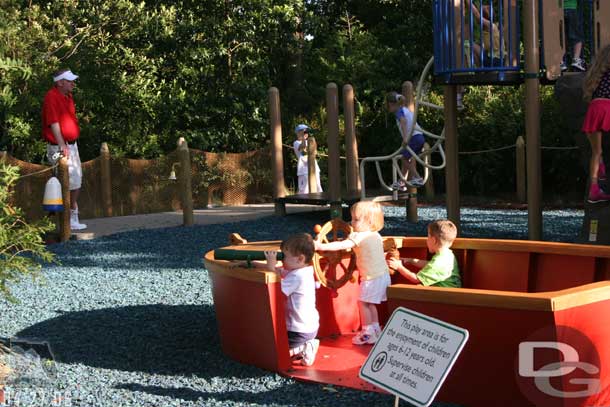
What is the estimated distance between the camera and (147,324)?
6.92 metres

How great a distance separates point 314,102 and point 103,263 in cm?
957

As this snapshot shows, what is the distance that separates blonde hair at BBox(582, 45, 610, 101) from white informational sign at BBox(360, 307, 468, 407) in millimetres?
4253

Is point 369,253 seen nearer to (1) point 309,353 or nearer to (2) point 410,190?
(1) point 309,353

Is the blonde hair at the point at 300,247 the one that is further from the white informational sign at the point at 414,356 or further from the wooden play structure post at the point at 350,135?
the wooden play structure post at the point at 350,135

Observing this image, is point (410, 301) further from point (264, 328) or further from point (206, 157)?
point (206, 157)

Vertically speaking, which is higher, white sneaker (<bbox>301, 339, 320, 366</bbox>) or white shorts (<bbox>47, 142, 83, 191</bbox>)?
white shorts (<bbox>47, 142, 83, 191</bbox>)

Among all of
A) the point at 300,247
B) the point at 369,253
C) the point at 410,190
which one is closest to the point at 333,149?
the point at 410,190

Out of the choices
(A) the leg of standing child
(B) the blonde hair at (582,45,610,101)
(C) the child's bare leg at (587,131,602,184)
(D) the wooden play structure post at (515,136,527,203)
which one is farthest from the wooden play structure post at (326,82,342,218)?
(D) the wooden play structure post at (515,136,527,203)

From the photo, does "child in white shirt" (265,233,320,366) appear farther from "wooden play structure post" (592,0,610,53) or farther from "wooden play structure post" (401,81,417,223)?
"wooden play structure post" (401,81,417,223)

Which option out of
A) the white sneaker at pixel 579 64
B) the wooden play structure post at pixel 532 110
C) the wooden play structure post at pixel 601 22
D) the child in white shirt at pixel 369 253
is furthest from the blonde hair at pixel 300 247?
the white sneaker at pixel 579 64

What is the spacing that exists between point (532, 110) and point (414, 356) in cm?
527

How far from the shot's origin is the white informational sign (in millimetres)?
3799

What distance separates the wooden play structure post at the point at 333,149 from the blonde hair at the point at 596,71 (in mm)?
3925

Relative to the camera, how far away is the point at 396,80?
18.6 metres
